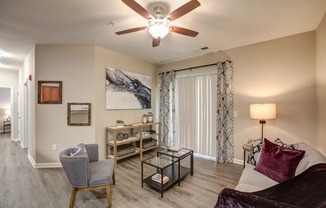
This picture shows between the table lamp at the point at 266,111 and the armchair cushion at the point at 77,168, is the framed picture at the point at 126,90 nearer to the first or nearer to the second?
the armchair cushion at the point at 77,168

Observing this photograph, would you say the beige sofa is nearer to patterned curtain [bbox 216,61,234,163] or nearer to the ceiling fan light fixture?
patterned curtain [bbox 216,61,234,163]

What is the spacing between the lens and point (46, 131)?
3.32 metres

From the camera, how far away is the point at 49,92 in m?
3.32

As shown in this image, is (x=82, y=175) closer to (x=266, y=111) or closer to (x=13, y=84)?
(x=266, y=111)

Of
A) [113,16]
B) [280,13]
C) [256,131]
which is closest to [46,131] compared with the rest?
[113,16]

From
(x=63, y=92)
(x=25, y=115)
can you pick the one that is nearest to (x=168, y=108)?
(x=63, y=92)

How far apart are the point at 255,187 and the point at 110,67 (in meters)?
3.45

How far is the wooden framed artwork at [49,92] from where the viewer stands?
329cm

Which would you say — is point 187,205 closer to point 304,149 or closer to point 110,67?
point 304,149

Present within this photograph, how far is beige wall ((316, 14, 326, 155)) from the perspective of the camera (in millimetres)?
2379

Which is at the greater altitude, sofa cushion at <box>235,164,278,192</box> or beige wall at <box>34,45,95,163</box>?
beige wall at <box>34,45,95,163</box>

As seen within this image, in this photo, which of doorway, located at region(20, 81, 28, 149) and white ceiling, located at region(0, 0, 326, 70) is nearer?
white ceiling, located at region(0, 0, 326, 70)

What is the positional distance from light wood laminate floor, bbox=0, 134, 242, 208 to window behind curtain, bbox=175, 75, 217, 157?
65cm

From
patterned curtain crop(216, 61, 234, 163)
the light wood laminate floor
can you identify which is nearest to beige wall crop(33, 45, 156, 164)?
the light wood laminate floor
